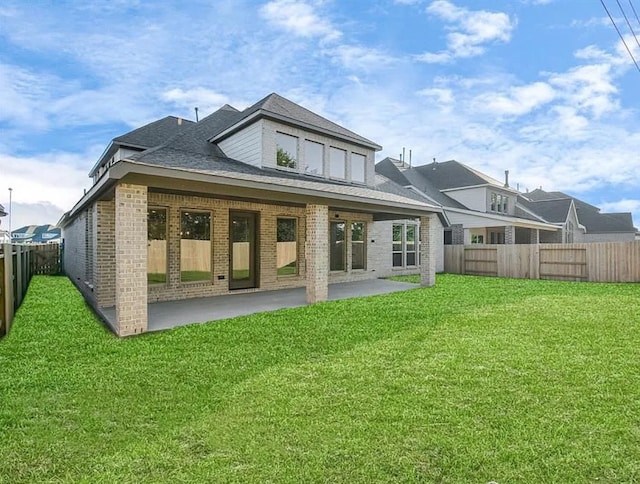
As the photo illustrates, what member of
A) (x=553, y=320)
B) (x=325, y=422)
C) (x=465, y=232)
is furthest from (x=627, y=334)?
(x=465, y=232)

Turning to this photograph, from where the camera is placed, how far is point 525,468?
8.67ft

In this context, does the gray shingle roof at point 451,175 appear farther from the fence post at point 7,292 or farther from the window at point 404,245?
the fence post at point 7,292

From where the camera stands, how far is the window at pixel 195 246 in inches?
392

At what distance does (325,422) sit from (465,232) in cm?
2054

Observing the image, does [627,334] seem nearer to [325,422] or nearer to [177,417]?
[325,422]

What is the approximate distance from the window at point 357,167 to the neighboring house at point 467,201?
23.7 feet

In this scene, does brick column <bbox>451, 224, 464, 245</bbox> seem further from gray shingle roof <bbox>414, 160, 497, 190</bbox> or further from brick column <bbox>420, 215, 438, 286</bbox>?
brick column <bbox>420, 215, 438, 286</bbox>

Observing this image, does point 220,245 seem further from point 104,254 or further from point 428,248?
point 428,248

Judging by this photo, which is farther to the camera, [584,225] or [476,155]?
[584,225]

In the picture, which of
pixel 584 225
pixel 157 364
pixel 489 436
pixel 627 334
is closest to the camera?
pixel 489 436

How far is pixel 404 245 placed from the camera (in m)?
18.0

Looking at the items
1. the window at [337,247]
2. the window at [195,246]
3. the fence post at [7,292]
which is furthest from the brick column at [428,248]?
the fence post at [7,292]

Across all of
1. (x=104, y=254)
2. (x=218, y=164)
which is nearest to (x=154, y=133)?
(x=218, y=164)

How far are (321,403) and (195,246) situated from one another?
24.6 feet
